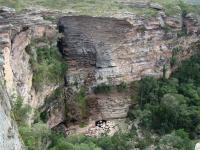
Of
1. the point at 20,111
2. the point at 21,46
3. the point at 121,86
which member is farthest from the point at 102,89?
the point at 20,111

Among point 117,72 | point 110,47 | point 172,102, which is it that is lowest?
point 172,102

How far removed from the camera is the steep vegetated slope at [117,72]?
2180 centimetres

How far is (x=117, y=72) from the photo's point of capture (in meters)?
23.9

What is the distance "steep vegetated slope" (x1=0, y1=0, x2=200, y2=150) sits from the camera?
21.8 meters

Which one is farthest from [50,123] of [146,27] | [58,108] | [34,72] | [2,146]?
[2,146]

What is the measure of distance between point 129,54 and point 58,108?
3.88 m

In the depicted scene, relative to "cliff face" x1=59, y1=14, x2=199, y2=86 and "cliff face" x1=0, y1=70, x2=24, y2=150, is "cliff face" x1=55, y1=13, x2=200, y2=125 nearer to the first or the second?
"cliff face" x1=59, y1=14, x2=199, y2=86

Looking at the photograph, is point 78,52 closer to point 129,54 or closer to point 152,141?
point 129,54

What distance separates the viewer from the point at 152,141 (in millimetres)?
22156

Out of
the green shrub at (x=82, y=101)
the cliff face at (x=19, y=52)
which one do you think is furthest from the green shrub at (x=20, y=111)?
the green shrub at (x=82, y=101)

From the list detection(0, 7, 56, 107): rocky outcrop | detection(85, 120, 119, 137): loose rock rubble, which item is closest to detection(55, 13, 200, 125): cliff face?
detection(85, 120, 119, 137): loose rock rubble

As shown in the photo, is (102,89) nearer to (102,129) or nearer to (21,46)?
(102,129)

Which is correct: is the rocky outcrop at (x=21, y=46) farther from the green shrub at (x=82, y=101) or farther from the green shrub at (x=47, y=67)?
the green shrub at (x=82, y=101)

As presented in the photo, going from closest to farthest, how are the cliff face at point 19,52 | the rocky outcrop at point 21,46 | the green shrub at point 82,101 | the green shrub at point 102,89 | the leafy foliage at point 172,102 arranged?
1. the cliff face at point 19,52
2. the rocky outcrop at point 21,46
3. the leafy foliage at point 172,102
4. the green shrub at point 82,101
5. the green shrub at point 102,89
